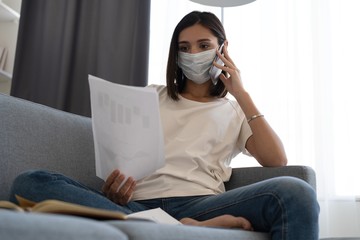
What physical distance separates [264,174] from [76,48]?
1343 mm

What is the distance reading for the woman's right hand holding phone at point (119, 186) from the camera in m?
1.09

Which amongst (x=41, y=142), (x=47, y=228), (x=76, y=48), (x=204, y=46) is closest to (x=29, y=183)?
(x=41, y=142)

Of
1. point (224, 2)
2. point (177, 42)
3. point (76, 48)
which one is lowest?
point (177, 42)

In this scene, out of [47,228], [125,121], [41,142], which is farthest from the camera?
[41,142]

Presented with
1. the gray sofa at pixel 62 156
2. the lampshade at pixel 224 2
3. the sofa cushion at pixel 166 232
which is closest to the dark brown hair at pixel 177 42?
the lampshade at pixel 224 2

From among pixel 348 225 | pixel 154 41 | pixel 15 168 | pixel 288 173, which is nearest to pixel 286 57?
pixel 154 41

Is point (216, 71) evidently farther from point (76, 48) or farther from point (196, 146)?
point (76, 48)

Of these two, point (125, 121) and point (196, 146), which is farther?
point (196, 146)

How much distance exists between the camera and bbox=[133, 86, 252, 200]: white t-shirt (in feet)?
4.08

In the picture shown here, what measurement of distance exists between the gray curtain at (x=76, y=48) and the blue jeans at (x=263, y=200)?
1.19m

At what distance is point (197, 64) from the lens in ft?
4.77

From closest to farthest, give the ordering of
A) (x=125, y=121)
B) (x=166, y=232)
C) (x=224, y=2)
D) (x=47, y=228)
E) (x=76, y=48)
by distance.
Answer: (x=47, y=228)
(x=166, y=232)
(x=125, y=121)
(x=224, y=2)
(x=76, y=48)

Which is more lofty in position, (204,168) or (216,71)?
(216,71)

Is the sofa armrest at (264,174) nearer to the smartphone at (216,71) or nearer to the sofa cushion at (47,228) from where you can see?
the smartphone at (216,71)
